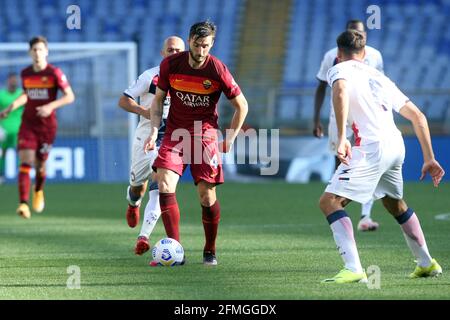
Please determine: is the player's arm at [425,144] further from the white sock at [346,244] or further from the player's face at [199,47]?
the player's face at [199,47]

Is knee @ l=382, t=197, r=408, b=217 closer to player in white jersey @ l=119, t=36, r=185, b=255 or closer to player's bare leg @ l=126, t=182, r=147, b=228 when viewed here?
player in white jersey @ l=119, t=36, r=185, b=255

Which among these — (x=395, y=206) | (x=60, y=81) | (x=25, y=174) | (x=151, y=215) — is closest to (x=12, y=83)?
(x=25, y=174)

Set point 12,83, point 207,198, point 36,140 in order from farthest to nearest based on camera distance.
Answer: point 12,83, point 36,140, point 207,198

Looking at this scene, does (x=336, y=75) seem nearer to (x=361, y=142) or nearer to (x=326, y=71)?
(x=361, y=142)

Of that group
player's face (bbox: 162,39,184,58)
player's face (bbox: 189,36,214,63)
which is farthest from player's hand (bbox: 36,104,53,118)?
player's face (bbox: 189,36,214,63)

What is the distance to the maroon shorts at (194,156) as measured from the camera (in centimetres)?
830

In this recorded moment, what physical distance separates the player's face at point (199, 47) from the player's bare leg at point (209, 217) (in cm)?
103

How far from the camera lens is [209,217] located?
8.49m

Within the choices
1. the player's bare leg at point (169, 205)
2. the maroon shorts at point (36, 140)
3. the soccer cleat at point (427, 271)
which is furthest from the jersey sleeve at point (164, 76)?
the maroon shorts at point (36, 140)

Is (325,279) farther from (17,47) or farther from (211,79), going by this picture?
(17,47)

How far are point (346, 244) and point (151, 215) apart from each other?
102 inches

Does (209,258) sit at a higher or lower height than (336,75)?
lower

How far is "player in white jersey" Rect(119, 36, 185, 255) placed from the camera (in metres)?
8.91
